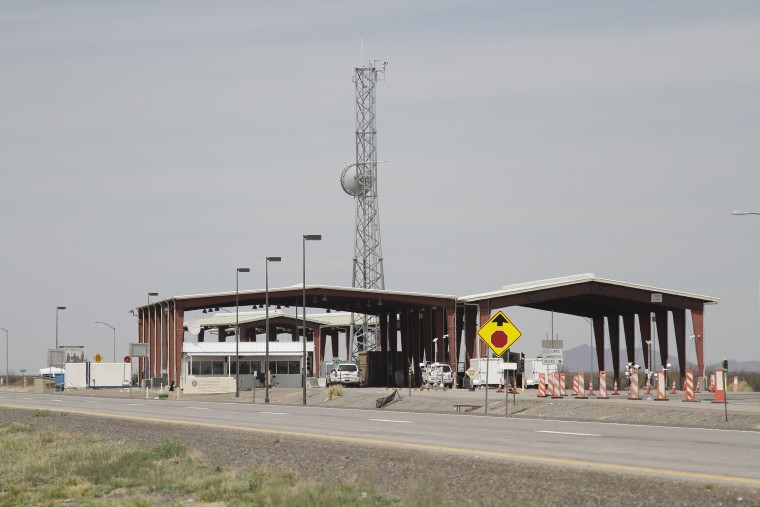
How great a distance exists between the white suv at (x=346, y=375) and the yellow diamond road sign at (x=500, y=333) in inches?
2035

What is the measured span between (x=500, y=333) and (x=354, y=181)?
198ft

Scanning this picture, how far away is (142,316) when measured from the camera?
11119cm

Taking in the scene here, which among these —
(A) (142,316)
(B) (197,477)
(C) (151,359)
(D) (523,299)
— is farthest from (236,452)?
(A) (142,316)

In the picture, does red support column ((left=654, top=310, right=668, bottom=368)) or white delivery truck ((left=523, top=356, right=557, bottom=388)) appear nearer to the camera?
white delivery truck ((left=523, top=356, right=557, bottom=388))

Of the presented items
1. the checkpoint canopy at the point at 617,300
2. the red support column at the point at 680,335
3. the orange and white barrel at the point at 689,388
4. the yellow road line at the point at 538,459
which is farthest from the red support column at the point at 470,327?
the yellow road line at the point at 538,459

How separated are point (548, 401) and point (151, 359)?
62395 mm

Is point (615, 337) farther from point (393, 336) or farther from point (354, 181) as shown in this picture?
point (354, 181)

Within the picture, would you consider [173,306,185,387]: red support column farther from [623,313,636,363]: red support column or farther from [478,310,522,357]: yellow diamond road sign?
[478,310,522,357]: yellow diamond road sign

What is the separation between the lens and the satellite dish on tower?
9750cm

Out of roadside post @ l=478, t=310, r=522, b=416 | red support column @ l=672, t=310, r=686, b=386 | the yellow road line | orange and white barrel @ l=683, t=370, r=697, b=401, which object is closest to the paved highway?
the yellow road line

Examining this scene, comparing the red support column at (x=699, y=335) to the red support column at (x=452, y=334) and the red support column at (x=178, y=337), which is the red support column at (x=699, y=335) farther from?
the red support column at (x=178, y=337)

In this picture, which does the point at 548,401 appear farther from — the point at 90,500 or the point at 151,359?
the point at 151,359

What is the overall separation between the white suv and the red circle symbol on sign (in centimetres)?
5182

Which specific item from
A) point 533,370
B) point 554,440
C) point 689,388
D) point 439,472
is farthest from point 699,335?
point 439,472
